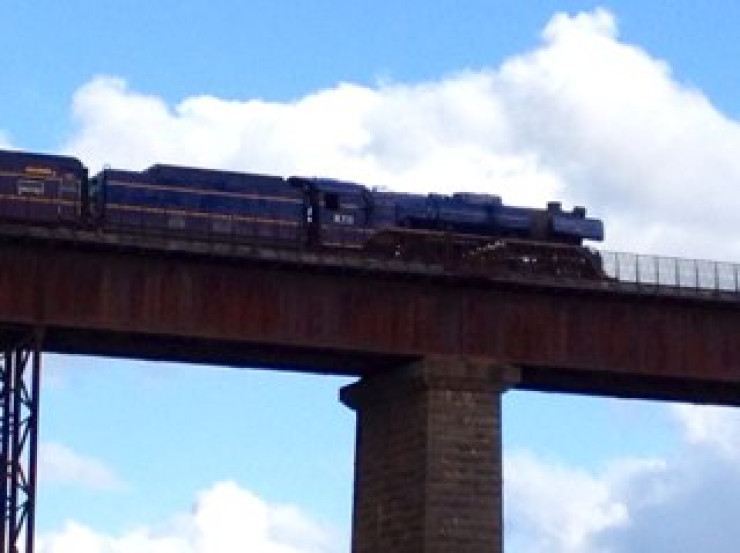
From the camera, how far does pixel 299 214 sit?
70.1 m

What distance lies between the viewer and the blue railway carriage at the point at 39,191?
6600 centimetres

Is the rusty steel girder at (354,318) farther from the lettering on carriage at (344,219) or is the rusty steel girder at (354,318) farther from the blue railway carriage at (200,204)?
the lettering on carriage at (344,219)

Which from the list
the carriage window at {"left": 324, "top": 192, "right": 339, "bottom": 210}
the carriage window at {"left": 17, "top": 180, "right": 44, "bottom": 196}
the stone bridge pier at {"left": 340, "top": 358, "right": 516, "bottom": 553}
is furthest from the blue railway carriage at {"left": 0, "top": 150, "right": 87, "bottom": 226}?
the stone bridge pier at {"left": 340, "top": 358, "right": 516, "bottom": 553}

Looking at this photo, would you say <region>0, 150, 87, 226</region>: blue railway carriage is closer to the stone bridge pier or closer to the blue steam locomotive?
the blue steam locomotive

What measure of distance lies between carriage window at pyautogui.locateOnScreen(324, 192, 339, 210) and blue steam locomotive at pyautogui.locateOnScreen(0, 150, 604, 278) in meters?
0.04

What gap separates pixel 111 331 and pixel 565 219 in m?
18.3

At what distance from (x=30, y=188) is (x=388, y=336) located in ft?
43.5

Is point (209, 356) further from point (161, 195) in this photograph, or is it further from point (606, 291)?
point (606, 291)

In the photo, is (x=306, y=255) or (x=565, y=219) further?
(x=565, y=219)

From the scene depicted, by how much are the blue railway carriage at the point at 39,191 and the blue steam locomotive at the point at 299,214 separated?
0.03 m

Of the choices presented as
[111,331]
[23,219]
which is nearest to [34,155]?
[23,219]

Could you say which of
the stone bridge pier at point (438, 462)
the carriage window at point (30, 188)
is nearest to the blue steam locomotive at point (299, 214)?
the carriage window at point (30, 188)

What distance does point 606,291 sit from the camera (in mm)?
70125

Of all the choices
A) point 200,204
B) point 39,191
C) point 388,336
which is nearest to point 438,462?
point 388,336
